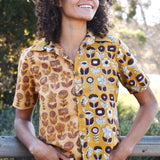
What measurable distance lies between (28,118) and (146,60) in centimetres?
3085

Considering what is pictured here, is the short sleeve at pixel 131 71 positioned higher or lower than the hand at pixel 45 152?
higher

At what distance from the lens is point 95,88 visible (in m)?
1.64

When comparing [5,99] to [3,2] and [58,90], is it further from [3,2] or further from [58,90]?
[58,90]

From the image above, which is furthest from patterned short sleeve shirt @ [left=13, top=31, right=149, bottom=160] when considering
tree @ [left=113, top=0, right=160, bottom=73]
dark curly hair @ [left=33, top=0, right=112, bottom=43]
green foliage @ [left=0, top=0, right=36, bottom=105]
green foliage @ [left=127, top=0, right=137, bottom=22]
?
green foliage @ [left=127, top=0, right=137, bottom=22]

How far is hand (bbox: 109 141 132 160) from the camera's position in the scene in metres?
1.60

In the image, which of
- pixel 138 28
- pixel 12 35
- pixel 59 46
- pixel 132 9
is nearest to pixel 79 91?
pixel 59 46

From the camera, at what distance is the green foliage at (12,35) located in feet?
17.3

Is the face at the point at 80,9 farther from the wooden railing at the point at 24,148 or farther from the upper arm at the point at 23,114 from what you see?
the wooden railing at the point at 24,148

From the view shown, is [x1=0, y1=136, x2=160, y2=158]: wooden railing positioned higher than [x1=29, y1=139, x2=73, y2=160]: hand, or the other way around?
[x1=29, y1=139, x2=73, y2=160]: hand

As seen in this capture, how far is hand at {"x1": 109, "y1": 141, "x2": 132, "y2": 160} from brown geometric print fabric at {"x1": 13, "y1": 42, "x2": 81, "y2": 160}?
7.1 inches

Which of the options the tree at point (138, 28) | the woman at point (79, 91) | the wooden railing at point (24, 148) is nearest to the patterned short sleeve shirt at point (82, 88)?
the woman at point (79, 91)

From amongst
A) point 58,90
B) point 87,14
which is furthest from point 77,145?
point 87,14

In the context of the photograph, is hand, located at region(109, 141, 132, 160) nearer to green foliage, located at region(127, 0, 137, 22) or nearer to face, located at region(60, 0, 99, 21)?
face, located at region(60, 0, 99, 21)

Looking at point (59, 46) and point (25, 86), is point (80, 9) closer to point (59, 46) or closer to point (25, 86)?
point (59, 46)
